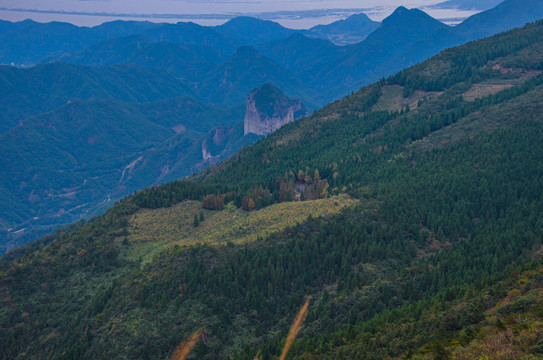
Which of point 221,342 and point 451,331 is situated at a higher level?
point 451,331

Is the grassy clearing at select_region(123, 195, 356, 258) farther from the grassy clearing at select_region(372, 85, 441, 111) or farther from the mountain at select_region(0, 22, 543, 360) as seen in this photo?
the grassy clearing at select_region(372, 85, 441, 111)

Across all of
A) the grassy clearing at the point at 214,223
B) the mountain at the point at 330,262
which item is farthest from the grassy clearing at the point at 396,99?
the grassy clearing at the point at 214,223

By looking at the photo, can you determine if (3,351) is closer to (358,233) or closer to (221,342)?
(221,342)

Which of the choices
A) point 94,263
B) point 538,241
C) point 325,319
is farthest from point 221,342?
point 538,241

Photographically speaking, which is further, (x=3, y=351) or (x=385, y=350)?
(x=3, y=351)

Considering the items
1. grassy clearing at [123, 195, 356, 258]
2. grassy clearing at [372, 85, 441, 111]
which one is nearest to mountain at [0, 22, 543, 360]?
grassy clearing at [123, 195, 356, 258]

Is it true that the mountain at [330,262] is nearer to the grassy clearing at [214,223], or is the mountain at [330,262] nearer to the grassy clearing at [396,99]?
the grassy clearing at [214,223]
